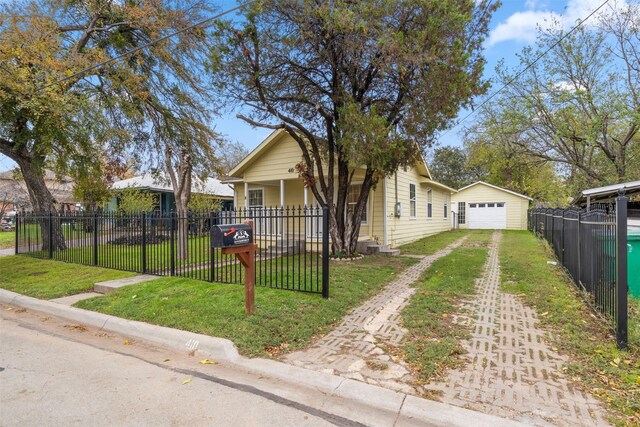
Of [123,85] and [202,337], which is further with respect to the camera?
[123,85]

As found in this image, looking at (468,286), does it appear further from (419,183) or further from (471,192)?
(471,192)

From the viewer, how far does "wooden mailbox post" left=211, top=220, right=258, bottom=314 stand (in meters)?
4.85

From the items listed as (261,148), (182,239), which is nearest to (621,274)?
(182,239)

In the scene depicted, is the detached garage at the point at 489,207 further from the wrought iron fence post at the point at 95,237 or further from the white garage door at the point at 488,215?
the wrought iron fence post at the point at 95,237

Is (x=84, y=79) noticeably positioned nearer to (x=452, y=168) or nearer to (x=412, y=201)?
(x=412, y=201)

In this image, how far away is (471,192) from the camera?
27094mm

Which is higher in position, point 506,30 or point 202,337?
point 506,30

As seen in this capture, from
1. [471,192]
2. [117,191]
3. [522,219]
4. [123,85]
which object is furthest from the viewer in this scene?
[471,192]

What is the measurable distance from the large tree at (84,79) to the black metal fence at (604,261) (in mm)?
11368

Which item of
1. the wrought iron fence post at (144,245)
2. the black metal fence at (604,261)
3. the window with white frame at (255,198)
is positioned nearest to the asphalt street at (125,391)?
the black metal fence at (604,261)

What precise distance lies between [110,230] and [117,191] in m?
14.3

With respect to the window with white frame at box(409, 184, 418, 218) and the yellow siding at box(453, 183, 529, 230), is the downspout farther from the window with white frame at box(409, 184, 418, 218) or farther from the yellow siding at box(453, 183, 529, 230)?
the yellow siding at box(453, 183, 529, 230)

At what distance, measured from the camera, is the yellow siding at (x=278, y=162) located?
13125mm

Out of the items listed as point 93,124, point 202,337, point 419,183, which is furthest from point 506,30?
point 93,124
